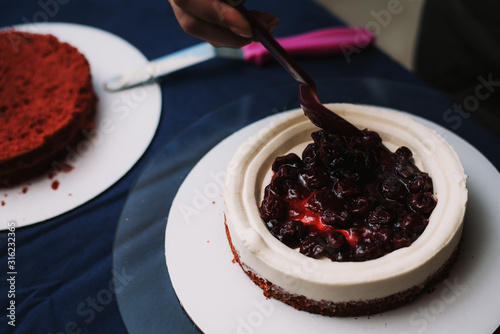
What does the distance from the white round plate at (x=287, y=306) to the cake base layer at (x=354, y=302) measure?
0.6 inches

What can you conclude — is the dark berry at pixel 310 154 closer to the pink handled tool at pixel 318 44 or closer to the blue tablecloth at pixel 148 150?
the blue tablecloth at pixel 148 150

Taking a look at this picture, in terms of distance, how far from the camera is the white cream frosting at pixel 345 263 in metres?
1.12

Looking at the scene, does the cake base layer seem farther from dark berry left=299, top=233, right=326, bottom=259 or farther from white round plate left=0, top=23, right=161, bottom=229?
white round plate left=0, top=23, right=161, bottom=229

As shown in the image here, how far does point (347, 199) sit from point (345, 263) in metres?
0.20

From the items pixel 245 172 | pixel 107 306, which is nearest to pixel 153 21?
pixel 245 172

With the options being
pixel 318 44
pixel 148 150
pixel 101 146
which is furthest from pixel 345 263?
pixel 318 44

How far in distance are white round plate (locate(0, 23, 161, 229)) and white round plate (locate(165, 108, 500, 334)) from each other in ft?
1.15

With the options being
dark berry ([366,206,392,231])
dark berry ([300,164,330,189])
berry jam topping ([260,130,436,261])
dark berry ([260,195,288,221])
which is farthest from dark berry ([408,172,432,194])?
dark berry ([260,195,288,221])

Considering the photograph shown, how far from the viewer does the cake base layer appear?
1150mm

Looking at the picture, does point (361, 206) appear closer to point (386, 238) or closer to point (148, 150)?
point (386, 238)

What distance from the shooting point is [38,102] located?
1.73m

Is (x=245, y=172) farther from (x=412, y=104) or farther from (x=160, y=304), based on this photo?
(x=412, y=104)

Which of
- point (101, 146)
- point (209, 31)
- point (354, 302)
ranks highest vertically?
point (209, 31)

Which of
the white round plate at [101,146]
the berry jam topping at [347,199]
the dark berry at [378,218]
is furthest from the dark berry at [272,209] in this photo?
the white round plate at [101,146]
